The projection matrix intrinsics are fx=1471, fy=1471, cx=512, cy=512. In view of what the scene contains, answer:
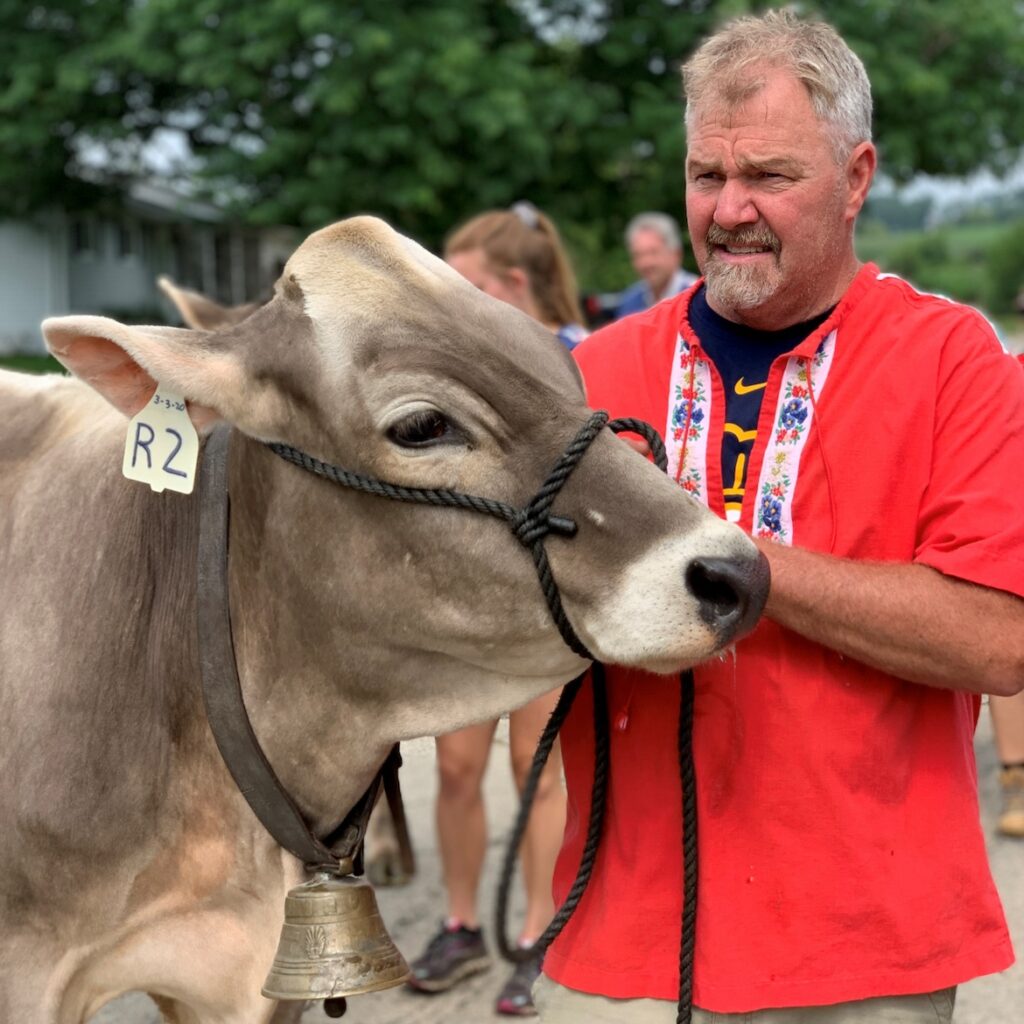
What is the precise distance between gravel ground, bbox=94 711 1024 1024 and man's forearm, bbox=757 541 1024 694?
3.30 ft

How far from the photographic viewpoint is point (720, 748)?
2.28 metres

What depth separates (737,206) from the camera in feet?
7.52

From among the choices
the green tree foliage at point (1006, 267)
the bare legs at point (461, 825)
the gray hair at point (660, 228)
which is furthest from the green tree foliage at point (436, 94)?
the green tree foliage at point (1006, 267)

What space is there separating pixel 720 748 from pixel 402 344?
0.79m

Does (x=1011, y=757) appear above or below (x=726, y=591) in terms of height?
below

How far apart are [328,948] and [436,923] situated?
2704mm

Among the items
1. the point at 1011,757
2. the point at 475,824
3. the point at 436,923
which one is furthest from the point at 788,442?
the point at 1011,757

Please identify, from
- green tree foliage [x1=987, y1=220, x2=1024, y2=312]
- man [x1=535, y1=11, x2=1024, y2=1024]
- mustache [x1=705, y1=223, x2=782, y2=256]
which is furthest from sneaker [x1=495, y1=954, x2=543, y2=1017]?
green tree foliage [x1=987, y1=220, x2=1024, y2=312]

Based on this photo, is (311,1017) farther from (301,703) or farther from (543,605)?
(543,605)

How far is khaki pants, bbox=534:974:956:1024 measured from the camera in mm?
2230

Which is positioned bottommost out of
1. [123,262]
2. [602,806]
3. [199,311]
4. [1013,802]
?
[123,262]

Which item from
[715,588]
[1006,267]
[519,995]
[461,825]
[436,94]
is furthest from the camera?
[1006,267]

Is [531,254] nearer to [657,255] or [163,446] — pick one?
[163,446]

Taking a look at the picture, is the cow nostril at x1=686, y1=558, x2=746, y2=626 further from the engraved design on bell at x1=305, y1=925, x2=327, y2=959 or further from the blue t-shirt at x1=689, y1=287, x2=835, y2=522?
the engraved design on bell at x1=305, y1=925, x2=327, y2=959
